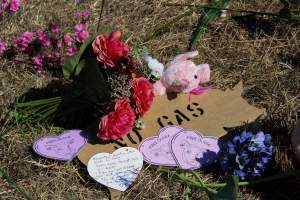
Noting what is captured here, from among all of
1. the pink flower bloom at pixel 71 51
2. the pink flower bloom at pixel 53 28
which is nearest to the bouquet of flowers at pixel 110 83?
the pink flower bloom at pixel 71 51

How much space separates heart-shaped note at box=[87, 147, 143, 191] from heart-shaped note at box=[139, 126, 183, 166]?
24mm

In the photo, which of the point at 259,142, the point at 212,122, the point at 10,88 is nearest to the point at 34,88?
the point at 10,88

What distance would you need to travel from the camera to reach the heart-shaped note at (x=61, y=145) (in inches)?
65.7

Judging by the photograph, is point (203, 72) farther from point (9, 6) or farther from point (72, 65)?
point (9, 6)

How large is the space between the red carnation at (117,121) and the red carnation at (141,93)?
0.03m

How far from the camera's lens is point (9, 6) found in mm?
2223

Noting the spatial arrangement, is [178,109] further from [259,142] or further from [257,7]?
[257,7]

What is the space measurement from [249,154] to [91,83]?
0.45 metres

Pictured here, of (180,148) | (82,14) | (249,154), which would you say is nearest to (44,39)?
(82,14)

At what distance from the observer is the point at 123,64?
1632mm

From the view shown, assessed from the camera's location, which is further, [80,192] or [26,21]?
[26,21]

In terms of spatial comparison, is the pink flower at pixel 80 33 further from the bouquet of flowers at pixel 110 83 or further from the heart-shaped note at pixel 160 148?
the heart-shaped note at pixel 160 148

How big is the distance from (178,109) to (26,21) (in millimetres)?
756

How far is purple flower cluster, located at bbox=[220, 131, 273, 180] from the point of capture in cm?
156
